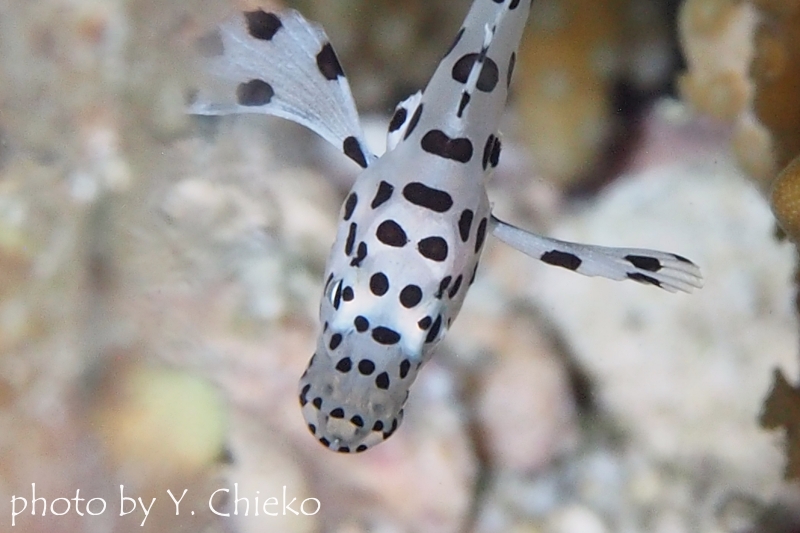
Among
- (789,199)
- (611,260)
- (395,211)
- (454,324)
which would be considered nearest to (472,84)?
(395,211)

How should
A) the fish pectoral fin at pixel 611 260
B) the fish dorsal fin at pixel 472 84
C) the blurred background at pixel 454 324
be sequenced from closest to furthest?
the fish dorsal fin at pixel 472 84, the fish pectoral fin at pixel 611 260, the blurred background at pixel 454 324

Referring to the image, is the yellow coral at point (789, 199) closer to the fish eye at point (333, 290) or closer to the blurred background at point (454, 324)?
the blurred background at point (454, 324)

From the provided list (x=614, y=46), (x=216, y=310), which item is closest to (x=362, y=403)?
(x=216, y=310)

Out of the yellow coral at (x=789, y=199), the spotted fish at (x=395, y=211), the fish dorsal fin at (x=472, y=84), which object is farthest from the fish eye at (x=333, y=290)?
the yellow coral at (x=789, y=199)

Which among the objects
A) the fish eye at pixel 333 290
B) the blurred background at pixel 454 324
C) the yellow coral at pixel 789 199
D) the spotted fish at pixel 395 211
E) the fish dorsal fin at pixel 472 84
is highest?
the yellow coral at pixel 789 199

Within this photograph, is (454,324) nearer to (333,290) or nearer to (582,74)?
(333,290)

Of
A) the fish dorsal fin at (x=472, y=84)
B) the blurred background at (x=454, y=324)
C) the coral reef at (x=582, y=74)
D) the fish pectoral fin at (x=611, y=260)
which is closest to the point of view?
the fish dorsal fin at (x=472, y=84)
